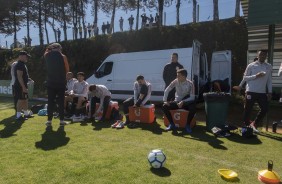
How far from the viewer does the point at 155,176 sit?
15.1ft

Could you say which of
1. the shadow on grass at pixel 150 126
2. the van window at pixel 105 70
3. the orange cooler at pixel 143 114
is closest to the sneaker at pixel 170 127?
the shadow on grass at pixel 150 126

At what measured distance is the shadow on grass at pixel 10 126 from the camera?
24.7ft

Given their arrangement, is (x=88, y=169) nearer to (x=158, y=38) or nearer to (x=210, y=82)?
(x=210, y=82)

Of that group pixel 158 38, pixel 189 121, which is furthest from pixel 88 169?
pixel 158 38

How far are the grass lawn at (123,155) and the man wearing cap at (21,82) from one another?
3.86 feet

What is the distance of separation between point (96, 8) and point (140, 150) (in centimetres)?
2320

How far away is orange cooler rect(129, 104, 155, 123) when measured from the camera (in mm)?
8945

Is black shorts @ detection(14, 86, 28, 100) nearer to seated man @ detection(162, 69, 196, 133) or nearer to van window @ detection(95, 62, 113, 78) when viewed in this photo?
seated man @ detection(162, 69, 196, 133)

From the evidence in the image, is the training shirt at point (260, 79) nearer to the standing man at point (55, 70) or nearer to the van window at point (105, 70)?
the standing man at point (55, 70)

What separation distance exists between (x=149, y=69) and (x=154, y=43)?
4555 mm

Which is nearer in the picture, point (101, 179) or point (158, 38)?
point (101, 179)

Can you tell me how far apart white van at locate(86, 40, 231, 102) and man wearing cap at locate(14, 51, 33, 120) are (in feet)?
17.4

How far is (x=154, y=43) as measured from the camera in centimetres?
1769

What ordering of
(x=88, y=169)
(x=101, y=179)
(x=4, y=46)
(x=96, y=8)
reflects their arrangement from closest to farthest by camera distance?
(x=101, y=179)
(x=88, y=169)
(x=96, y=8)
(x=4, y=46)
